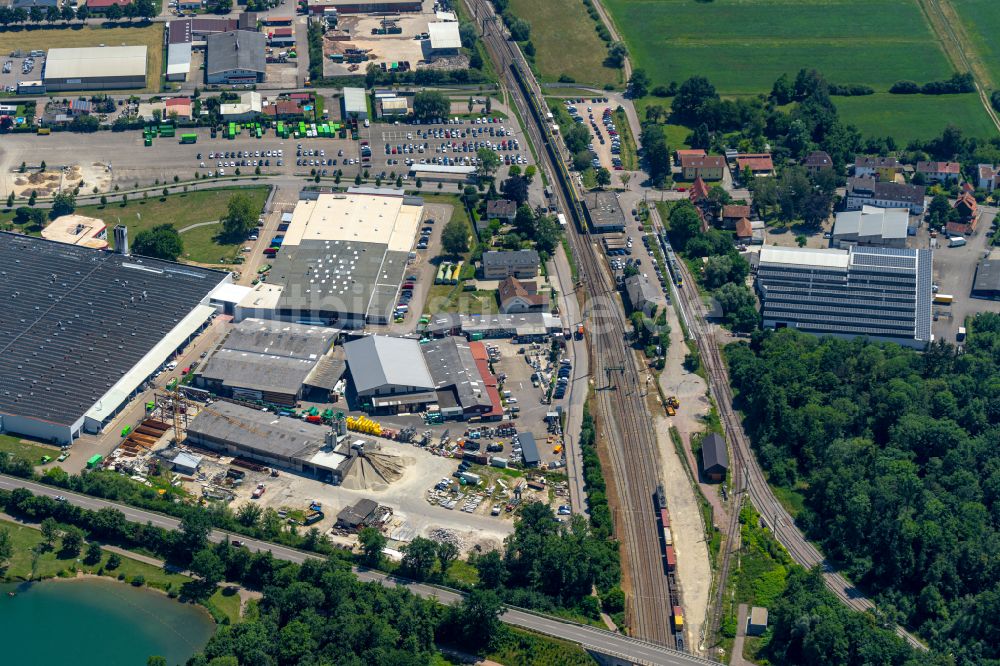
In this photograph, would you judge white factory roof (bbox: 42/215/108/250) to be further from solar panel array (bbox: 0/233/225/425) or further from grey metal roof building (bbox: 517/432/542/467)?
grey metal roof building (bbox: 517/432/542/467)

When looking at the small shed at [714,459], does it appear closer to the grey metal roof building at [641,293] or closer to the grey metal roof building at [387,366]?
the grey metal roof building at [641,293]

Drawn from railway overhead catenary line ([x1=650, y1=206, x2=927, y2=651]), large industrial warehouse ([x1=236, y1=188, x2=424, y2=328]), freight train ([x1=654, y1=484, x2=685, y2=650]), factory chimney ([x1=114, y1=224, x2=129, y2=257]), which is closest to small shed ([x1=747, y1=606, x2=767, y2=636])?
railway overhead catenary line ([x1=650, y1=206, x2=927, y2=651])

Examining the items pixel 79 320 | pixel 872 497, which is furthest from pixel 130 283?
pixel 872 497

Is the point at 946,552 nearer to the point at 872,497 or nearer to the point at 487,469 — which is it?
the point at 872,497

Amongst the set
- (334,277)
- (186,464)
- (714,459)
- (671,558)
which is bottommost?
(186,464)

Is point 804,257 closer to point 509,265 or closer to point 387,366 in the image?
point 509,265

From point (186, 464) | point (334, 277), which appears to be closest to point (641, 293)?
point (334, 277)

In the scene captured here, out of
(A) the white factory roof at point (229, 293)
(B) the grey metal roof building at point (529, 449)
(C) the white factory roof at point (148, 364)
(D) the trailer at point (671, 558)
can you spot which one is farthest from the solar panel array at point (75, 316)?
(D) the trailer at point (671, 558)
